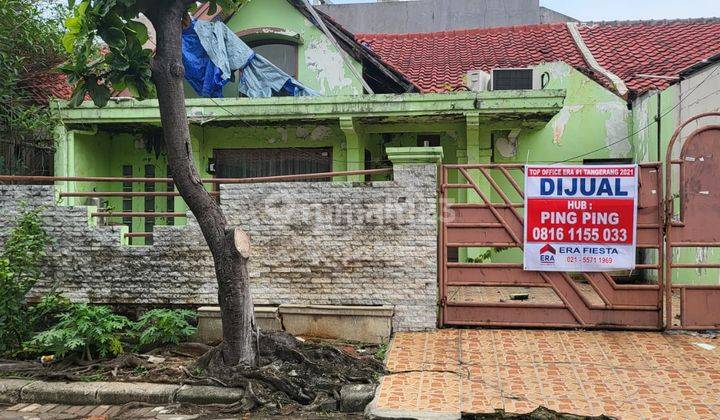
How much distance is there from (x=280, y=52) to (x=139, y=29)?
18.7 ft

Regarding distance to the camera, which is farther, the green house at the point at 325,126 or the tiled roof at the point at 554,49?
the tiled roof at the point at 554,49

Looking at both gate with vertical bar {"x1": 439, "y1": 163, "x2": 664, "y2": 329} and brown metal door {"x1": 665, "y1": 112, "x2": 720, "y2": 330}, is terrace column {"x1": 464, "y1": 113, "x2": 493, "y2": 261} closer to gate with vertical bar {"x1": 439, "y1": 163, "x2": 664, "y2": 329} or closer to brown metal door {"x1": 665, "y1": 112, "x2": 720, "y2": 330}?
gate with vertical bar {"x1": 439, "y1": 163, "x2": 664, "y2": 329}

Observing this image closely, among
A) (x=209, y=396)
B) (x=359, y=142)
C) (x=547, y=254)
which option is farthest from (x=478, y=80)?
(x=209, y=396)

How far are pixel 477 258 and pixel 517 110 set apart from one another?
9.03 ft

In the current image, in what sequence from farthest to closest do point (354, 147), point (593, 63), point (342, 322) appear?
1. point (593, 63)
2. point (354, 147)
3. point (342, 322)

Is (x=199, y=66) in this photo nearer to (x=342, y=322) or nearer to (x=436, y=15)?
(x=342, y=322)

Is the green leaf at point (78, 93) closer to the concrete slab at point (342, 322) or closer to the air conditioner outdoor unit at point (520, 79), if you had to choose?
the concrete slab at point (342, 322)

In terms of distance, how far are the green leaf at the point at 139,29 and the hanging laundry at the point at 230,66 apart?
4.18 m

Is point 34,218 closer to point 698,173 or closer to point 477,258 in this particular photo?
point 477,258

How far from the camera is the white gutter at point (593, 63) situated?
1080 cm

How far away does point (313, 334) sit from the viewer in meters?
7.04

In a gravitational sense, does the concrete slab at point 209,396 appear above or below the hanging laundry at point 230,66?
below

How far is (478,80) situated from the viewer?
1089cm

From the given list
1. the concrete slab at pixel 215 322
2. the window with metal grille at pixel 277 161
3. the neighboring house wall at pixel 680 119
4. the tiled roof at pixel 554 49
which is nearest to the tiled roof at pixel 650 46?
the tiled roof at pixel 554 49
